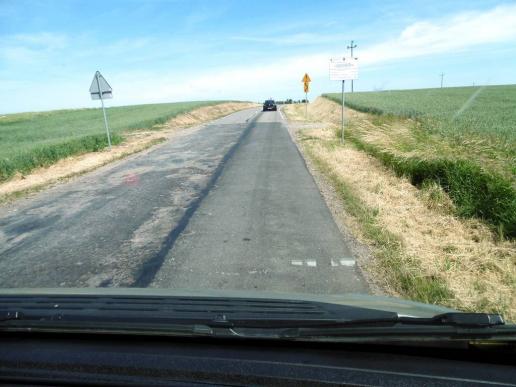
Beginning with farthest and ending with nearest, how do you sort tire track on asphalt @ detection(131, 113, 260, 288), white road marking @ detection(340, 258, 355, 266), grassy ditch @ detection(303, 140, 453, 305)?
1. white road marking @ detection(340, 258, 355, 266)
2. tire track on asphalt @ detection(131, 113, 260, 288)
3. grassy ditch @ detection(303, 140, 453, 305)

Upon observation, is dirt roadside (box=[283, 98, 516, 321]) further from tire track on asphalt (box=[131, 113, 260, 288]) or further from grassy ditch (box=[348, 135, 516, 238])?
tire track on asphalt (box=[131, 113, 260, 288])

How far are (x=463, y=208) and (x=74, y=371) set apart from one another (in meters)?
5.99

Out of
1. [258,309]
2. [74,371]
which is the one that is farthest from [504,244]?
[74,371]

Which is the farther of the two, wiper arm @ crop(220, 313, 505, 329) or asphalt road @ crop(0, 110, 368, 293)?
asphalt road @ crop(0, 110, 368, 293)

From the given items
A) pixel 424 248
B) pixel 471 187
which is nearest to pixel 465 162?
pixel 471 187

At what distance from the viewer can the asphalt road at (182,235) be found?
412 cm

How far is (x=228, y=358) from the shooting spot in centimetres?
154

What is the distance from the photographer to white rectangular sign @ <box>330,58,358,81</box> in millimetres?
13055

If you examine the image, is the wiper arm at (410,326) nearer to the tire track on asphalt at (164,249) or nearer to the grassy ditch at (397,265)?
the grassy ditch at (397,265)

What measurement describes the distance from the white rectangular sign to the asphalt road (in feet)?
16.4

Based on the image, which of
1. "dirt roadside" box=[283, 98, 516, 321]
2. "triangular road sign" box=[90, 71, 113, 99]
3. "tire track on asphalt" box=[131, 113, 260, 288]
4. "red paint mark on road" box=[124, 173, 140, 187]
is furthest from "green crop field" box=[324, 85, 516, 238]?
"triangular road sign" box=[90, 71, 113, 99]

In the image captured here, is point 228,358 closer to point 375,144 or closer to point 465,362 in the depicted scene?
point 465,362

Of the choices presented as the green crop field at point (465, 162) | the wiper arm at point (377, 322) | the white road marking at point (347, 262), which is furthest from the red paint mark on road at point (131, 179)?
the wiper arm at point (377, 322)

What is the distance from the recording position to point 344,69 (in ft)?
43.2
